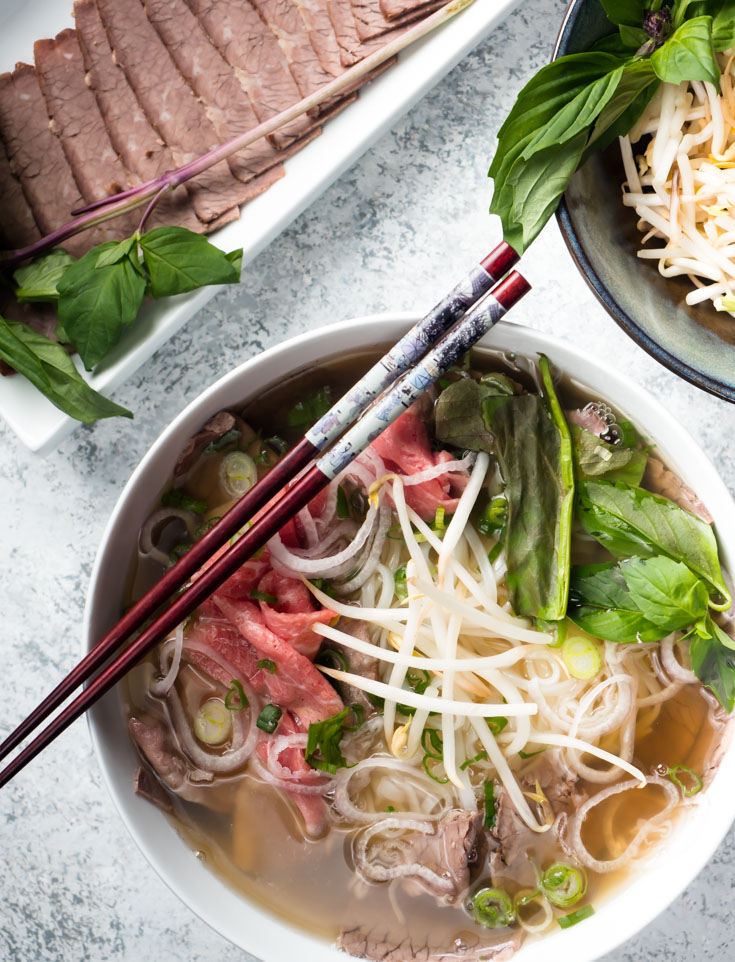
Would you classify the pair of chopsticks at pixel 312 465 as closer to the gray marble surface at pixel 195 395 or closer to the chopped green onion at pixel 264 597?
the chopped green onion at pixel 264 597

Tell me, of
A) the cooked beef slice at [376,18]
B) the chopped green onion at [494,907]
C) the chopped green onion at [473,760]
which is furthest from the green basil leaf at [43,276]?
the chopped green onion at [494,907]

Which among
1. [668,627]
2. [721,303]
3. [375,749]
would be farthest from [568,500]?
[375,749]

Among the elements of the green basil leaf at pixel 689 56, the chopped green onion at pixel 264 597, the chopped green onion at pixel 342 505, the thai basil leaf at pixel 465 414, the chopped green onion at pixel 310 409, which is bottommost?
the chopped green onion at pixel 264 597

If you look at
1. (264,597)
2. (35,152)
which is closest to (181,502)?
(264,597)

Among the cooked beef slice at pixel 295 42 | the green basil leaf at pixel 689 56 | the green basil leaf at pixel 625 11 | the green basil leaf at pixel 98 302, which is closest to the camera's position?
the green basil leaf at pixel 689 56

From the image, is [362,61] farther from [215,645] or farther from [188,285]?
[215,645]

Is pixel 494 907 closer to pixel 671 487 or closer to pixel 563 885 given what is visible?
pixel 563 885

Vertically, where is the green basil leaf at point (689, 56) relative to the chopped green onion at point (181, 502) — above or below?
above
